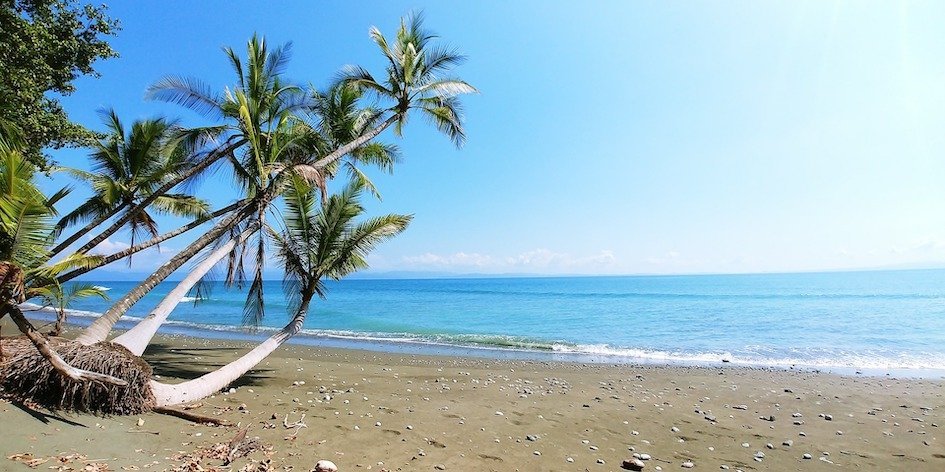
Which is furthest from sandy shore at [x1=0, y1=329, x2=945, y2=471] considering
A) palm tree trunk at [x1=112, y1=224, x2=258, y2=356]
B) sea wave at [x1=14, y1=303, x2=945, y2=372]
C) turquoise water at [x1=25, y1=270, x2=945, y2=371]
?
turquoise water at [x1=25, y1=270, x2=945, y2=371]

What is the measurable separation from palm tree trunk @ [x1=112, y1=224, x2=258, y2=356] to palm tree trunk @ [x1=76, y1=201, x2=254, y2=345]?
0.28m

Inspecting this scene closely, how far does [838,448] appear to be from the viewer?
23.7ft

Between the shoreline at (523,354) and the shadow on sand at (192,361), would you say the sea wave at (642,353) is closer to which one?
the shoreline at (523,354)

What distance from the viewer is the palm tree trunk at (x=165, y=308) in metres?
7.36

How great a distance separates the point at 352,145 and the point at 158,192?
4895 millimetres

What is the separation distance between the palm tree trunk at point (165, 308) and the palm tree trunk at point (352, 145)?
2.69 meters

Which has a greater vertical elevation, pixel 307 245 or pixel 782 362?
pixel 307 245

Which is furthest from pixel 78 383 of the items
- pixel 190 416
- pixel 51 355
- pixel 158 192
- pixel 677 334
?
pixel 677 334

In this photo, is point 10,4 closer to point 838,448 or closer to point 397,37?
point 397,37

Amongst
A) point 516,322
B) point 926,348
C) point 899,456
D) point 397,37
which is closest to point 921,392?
point 899,456

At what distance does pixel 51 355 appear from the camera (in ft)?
17.0

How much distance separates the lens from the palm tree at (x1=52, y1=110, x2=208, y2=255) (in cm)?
1110

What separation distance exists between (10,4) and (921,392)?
970 inches

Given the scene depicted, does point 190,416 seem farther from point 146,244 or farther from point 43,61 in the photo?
point 43,61
